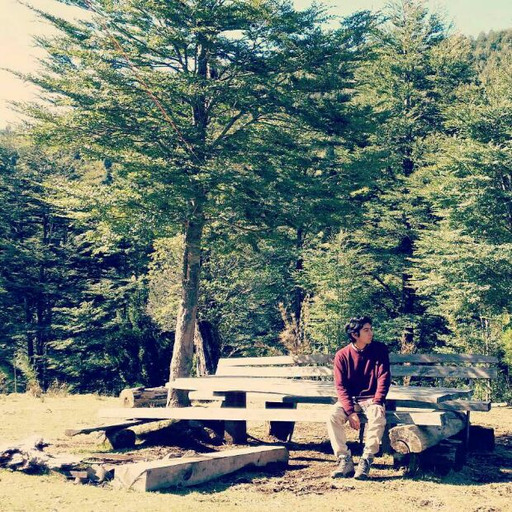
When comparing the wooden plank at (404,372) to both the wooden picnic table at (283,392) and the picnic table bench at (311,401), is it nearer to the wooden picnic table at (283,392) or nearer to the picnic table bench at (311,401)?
the picnic table bench at (311,401)

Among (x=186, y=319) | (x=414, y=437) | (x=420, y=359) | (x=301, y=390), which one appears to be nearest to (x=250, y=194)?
(x=186, y=319)

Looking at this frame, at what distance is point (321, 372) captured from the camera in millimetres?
10414

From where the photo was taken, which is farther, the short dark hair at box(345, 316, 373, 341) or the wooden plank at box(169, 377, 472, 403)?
the wooden plank at box(169, 377, 472, 403)

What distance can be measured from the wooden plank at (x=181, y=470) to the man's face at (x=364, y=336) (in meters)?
1.85

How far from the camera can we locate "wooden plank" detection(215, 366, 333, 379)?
1048cm

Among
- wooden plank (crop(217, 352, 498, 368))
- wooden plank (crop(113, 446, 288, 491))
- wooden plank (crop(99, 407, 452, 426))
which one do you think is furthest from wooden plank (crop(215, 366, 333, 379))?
wooden plank (crop(113, 446, 288, 491))

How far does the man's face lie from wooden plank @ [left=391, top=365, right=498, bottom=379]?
3.11m

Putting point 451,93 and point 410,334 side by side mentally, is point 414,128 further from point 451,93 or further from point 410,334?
point 410,334

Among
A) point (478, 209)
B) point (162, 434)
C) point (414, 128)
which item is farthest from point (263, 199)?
point (414, 128)

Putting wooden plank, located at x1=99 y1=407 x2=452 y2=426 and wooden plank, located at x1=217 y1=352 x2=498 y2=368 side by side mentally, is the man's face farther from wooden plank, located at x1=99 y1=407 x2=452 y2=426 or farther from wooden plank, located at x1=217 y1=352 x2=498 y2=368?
wooden plank, located at x1=217 y1=352 x2=498 y2=368

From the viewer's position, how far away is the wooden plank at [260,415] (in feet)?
25.8

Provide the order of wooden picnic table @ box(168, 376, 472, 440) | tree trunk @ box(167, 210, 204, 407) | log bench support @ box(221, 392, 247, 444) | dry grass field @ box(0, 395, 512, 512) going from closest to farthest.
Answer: dry grass field @ box(0, 395, 512, 512), wooden picnic table @ box(168, 376, 472, 440), log bench support @ box(221, 392, 247, 444), tree trunk @ box(167, 210, 204, 407)

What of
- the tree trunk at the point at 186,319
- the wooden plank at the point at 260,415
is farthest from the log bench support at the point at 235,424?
the tree trunk at the point at 186,319

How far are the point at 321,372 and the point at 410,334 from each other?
17.6 metres
